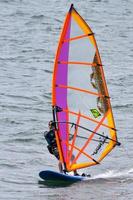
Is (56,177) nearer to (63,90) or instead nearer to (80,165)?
(80,165)

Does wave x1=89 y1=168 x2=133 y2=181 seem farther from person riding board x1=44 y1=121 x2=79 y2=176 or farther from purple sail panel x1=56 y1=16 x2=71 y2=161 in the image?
purple sail panel x1=56 y1=16 x2=71 y2=161

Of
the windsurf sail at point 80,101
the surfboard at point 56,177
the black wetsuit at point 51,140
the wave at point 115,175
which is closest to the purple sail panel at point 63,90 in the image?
the windsurf sail at point 80,101

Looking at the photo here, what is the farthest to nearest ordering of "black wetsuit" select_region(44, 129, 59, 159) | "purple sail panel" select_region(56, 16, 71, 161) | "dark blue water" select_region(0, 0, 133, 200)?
"black wetsuit" select_region(44, 129, 59, 159) → "purple sail panel" select_region(56, 16, 71, 161) → "dark blue water" select_region(0, 0, 133, 200)

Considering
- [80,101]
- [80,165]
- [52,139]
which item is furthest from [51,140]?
[80,101]

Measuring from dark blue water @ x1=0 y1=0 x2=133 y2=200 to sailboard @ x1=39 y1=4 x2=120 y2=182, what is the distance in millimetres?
744

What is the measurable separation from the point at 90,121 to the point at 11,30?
2204cm

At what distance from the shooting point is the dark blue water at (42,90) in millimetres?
16016

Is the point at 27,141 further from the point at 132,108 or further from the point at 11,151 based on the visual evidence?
the point at 132,108

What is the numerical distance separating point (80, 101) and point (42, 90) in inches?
388

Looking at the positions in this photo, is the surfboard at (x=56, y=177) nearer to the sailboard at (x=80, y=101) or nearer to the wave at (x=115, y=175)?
the sailboard at (x=80, y=101)

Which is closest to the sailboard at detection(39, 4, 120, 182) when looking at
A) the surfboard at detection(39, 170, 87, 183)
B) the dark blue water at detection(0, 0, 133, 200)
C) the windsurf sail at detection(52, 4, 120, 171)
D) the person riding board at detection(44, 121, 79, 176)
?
the windsurf sail at detection(52, 4, 120, 171)

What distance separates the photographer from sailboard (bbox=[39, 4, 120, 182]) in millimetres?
16188

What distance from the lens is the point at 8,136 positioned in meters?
20.4

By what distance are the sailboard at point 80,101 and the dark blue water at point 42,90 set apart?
2.44 feet
